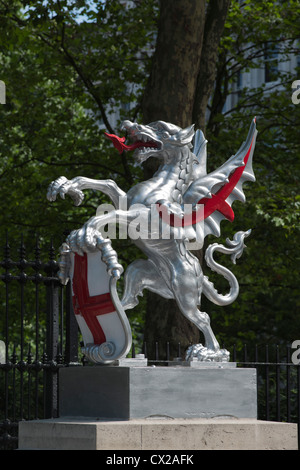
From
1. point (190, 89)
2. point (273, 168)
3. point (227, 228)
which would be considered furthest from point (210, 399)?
point (273, 168)

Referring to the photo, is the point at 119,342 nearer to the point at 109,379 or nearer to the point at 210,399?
the point at 109,379

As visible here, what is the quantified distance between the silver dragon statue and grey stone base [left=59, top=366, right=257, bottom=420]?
0.19 metres

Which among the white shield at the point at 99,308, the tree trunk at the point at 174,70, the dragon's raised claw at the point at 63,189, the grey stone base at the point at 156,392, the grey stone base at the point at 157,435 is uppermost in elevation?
the tree trunk at the point at 174,70

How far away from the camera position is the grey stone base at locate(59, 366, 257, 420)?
5578 mm

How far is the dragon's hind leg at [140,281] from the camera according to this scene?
630cm

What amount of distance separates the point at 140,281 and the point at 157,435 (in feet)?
4.28

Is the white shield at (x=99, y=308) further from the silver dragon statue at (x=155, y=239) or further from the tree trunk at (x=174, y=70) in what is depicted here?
the tree trunk at (x=174, y=70)

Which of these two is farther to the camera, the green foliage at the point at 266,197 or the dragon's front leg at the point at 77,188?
the green foliage at the point at 266,197

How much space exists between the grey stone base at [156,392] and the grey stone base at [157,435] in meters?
0.09

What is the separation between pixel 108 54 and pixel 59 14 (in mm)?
2834

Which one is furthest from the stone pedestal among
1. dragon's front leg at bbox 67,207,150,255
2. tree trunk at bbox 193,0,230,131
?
tree trunk at bbox 193,0,230,131

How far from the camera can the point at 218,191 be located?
22.0 ft

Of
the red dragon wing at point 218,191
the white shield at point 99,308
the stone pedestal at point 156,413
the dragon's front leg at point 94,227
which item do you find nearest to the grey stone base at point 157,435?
the stone pedestal at point 156,413

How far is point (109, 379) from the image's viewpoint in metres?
5.66
